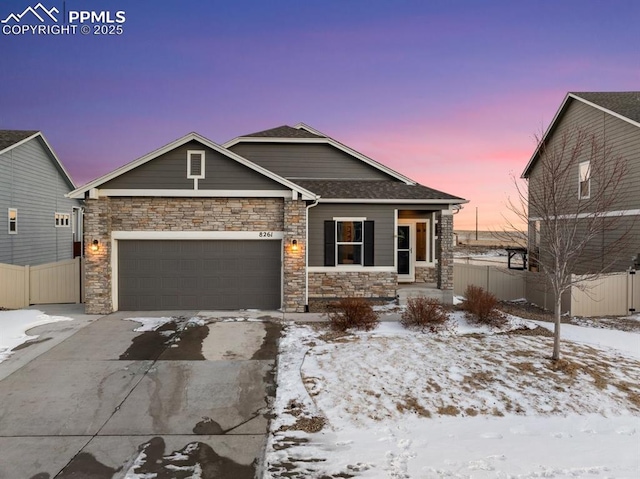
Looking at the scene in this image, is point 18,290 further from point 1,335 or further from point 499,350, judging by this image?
point 499,350

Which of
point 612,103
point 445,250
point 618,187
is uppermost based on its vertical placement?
point 612,103

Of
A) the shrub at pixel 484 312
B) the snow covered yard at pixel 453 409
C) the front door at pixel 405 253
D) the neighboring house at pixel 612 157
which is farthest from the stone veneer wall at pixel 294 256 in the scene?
the neighboring house at pixel 612 157

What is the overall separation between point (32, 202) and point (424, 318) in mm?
19974

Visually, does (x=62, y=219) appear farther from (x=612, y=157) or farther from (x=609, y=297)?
(x=612, y=157)

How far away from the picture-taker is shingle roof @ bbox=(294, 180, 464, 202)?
12.0 metres

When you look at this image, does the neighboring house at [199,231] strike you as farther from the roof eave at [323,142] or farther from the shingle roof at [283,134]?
the shingle roof at [283,134]

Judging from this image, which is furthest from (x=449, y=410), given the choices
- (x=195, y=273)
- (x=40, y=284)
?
(x=40, y=284)

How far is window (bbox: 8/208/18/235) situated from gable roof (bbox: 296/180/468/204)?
13.8 meters

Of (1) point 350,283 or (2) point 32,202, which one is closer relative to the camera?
(1) point 350,283

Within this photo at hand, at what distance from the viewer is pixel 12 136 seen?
1712cm

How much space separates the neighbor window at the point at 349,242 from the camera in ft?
40.2

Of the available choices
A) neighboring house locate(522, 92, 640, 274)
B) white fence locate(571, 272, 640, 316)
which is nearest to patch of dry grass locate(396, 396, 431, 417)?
white fence locate(571, 272, 640, 316)

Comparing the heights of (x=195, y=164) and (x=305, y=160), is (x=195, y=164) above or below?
below

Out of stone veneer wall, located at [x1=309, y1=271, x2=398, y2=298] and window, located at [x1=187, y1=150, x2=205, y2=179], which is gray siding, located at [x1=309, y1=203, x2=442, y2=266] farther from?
window, located at [x1=187, y1=150, x2=205, y2=179]
